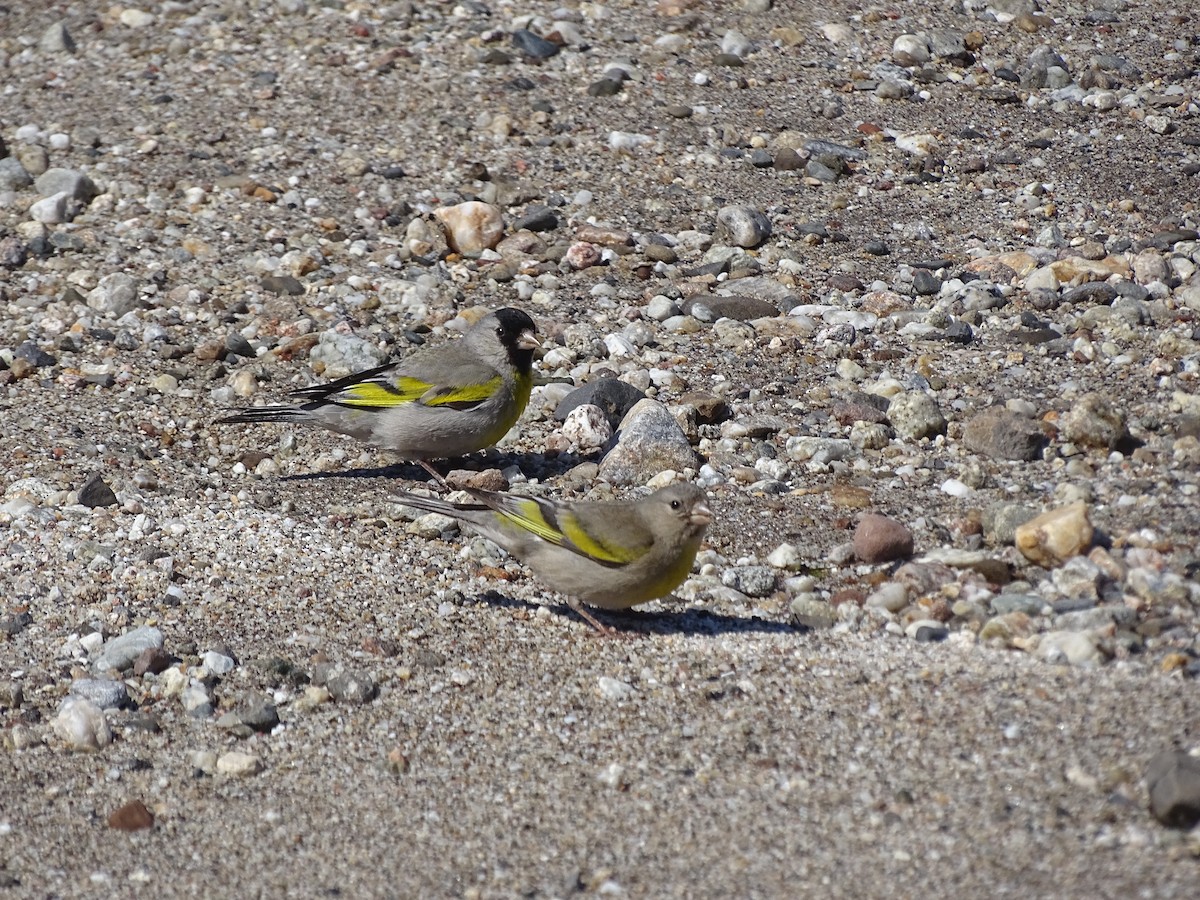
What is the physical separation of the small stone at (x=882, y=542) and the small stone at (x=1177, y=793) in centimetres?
176

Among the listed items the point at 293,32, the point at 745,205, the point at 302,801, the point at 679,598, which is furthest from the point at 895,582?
the point at 293,32

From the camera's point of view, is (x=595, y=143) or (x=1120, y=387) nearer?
(x=1120, y=387)

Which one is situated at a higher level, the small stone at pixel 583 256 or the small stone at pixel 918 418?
the small stone at pixel 918 418

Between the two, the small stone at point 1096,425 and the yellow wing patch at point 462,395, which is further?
the yellow wing patch at point 462,395

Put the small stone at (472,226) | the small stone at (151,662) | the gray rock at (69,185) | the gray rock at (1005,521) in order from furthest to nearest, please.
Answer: the gray rock at (69,185)
the small stone at (472,226)
the gray rock at (1005,521)
the small stone at (151,662)

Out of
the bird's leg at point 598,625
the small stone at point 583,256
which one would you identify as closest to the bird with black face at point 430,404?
the small stone at point 583,256

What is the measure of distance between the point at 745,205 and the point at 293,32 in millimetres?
4279

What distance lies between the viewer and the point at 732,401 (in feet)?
22.4

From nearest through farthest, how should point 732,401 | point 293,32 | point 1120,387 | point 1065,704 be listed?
point 1065,704 < point 1120,387 < point 732,401 < point 293,32

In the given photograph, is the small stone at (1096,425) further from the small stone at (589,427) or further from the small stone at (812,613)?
the small stone at (589,427)

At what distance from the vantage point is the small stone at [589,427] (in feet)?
21.7

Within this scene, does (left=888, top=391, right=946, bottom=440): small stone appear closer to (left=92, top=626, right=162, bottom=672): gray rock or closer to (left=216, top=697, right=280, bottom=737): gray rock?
(left=216, top=697, right=280, bottom=737): gray rock

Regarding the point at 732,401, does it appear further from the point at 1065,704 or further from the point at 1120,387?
the point at 1065,704

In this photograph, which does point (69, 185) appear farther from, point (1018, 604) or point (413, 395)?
point (1018, 604)
